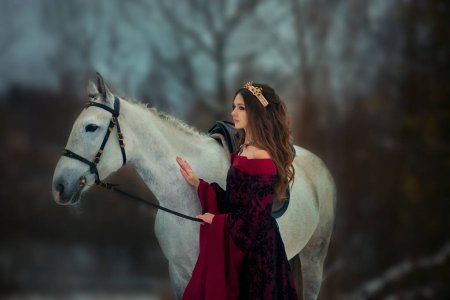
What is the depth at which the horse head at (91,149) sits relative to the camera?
2.05 m

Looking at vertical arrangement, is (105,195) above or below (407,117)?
below

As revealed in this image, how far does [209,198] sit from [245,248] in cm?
24

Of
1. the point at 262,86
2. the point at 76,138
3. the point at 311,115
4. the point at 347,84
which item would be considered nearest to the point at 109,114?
the point at 76,138

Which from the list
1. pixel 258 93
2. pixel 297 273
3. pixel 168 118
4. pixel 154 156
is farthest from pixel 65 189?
pixel 297 273

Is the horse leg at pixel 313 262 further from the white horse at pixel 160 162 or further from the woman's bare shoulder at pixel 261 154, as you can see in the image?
the woman's bare shoulder at pixel 261 154

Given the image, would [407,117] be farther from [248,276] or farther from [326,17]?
[248,276]

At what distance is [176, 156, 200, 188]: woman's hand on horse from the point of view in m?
2.21

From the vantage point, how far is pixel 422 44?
19.1 feet

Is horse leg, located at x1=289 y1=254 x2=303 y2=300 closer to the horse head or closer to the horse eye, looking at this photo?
the horse head

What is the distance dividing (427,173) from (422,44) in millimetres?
1311

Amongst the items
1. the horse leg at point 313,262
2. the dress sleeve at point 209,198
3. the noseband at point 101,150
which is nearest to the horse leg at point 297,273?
the horse leg at point 313,262

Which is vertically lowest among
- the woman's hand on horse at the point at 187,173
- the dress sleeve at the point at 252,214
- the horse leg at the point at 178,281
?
the horse leg at the point at 178,281

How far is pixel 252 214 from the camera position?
1.97m

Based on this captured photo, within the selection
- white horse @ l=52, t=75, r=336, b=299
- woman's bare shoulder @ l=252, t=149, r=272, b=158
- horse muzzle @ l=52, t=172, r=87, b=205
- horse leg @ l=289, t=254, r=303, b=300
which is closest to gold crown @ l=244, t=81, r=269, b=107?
woman's bare shoulder @ l=252, t=149, r=272, b=158
